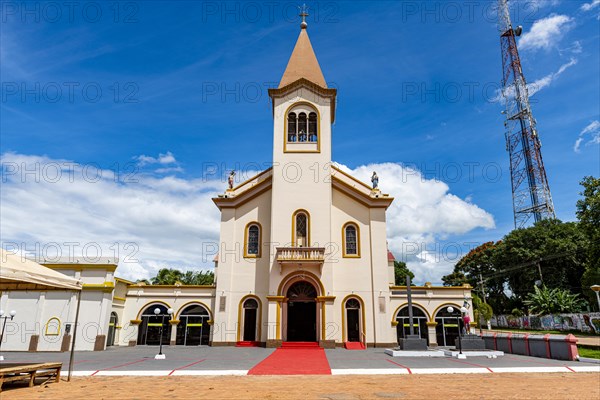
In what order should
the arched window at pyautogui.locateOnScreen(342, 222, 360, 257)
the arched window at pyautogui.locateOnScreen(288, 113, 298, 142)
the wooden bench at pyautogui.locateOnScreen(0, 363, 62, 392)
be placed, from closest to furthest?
1. the wooden bench at pyautogui.locateOnScreen(0, 363, 62, 392)
2. the arched window at pyautogui.locateOnScreen(342, 222, 360, 257)
3. the arched window at pyautogui.locateOnScreen(288, 113, 298, 142)

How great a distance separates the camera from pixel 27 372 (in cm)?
1020

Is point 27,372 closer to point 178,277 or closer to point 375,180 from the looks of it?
point 375,180

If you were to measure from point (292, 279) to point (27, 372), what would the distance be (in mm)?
15138

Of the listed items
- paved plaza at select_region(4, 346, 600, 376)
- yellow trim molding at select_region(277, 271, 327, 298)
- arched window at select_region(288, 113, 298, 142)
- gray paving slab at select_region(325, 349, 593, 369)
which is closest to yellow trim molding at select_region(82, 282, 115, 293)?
paved plaza at select_region(4, 346, 600, 376)

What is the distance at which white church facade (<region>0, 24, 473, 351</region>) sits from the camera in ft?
76.0

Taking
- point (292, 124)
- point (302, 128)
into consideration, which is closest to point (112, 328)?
point (292, 124)

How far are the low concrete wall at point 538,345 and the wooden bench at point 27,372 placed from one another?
19167 millimetres

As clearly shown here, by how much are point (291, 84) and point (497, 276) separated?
45117mm

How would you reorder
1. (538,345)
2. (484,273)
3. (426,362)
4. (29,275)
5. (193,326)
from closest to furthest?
(29,275), (426,362), (538,345), (193,326), (484,273)

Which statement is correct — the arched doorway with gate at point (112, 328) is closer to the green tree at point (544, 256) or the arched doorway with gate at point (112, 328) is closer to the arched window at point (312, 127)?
the arched window at point (312, 127)

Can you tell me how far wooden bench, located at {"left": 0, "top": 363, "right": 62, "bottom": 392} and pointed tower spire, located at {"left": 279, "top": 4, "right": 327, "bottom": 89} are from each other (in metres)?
21.3

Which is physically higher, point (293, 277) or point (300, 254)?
point (300, 254)

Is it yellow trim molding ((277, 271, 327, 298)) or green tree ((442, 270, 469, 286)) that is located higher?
green tree ((442, 270, 469, 286))

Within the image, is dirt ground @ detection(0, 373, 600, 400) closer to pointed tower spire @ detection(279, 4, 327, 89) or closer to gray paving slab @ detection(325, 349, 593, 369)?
gray paving slab @ detection(325, 349, 593, 369)
